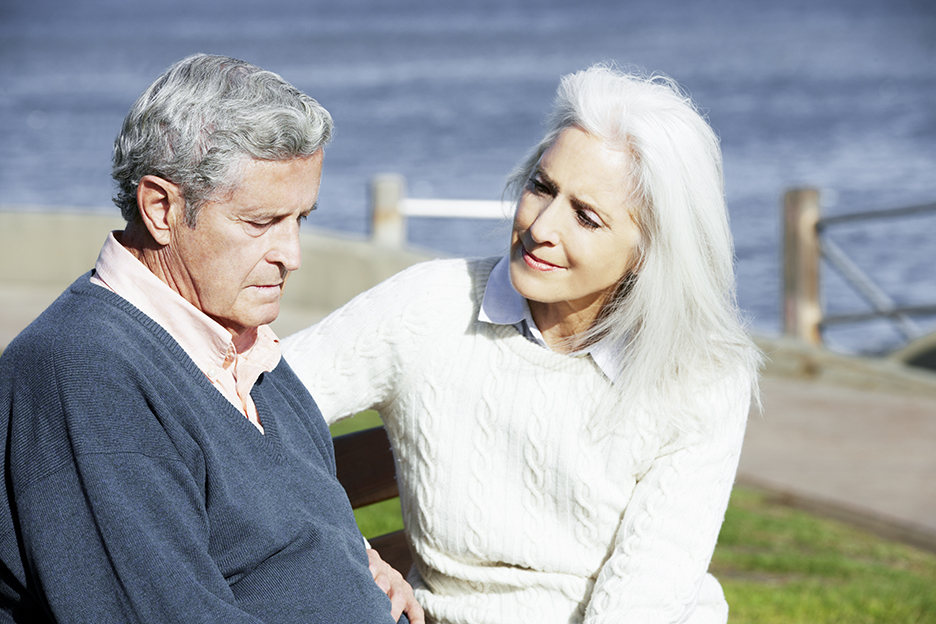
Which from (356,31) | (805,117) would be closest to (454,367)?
(805,117)

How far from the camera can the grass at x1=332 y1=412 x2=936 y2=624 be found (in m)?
3.95

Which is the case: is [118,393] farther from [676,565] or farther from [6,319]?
[6,319]

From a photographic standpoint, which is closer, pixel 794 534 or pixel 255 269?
pixel 255 269

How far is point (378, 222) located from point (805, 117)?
39.0 metres

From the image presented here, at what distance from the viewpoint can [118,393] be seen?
1.58 metres

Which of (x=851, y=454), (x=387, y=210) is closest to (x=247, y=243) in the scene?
(x=851, y=454)

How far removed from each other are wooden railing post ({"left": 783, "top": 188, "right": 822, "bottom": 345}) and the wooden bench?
593cm

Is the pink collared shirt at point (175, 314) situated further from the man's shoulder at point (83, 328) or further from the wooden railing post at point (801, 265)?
the wooden railing post at point (801, 265)

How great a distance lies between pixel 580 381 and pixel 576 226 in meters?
0.36

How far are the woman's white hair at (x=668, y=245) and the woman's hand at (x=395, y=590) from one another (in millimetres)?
637

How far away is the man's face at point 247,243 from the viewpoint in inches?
68.5

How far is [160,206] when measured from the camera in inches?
68.2

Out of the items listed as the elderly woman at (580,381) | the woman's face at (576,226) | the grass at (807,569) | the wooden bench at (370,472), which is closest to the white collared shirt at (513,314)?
the elderly woman at (580,381)

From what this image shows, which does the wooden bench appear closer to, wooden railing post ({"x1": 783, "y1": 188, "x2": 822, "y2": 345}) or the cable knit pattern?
the cable knit pattern
